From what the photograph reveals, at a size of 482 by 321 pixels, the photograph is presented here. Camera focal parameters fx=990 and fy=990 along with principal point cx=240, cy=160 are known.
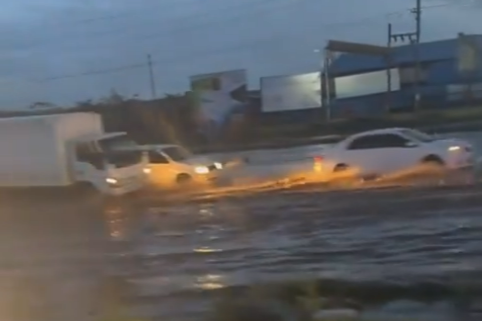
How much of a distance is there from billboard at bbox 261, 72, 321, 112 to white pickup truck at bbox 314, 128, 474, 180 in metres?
30.0

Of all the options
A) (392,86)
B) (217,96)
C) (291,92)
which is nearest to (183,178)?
(217,96)

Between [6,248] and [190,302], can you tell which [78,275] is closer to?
[190,302]

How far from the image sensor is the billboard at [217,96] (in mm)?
54719

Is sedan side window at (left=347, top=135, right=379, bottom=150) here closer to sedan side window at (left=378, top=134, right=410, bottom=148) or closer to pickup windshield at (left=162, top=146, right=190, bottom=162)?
sedan side window at (left=378, top=134, right=410, bottom=148)

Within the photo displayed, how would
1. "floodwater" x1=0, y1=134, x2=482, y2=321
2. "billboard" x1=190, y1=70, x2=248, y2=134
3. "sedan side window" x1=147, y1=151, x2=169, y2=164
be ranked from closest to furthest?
"floodwater" x1=0, y1=134, x2=482, y2=321 < "sedan side window" x1=147, y1=151, x2=169, y2=164 < "billboard" x1=190, y1=70, x2=248, y2=134

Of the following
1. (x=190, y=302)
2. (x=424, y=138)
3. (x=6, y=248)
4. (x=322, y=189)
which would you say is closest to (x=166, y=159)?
(x=322, y=189)

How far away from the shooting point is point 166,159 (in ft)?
99.4

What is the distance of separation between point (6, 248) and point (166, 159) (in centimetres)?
1078

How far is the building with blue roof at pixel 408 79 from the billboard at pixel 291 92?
4.16 ft

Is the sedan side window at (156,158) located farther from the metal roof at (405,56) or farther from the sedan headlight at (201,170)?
the metal roof at (405,56)

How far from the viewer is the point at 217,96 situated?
56.4m

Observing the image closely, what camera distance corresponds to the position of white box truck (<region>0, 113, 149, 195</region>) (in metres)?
28.5

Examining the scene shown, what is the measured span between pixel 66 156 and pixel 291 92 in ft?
103

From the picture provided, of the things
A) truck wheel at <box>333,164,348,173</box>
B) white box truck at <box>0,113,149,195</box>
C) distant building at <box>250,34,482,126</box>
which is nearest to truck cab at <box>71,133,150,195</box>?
white box truck at <box>0,113,149,195</box>
